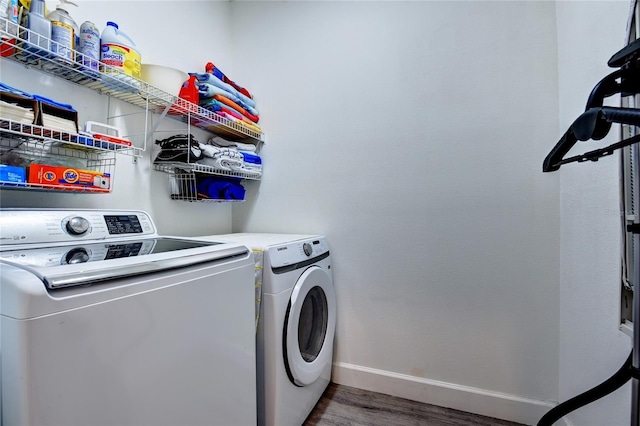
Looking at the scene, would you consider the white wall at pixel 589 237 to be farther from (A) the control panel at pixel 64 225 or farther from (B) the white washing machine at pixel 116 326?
(A) the control panel at pixel 64 225

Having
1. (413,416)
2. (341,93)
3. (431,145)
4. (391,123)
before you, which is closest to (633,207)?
(431,145)

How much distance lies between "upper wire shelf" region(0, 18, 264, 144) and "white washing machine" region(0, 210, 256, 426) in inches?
20.8

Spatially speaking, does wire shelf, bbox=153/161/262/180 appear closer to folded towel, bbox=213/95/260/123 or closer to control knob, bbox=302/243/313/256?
folded towel, bbox=213/95/260/123

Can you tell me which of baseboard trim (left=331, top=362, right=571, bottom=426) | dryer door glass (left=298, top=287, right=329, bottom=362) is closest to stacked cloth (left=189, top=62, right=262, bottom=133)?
dryer door glass (left=298, top=287, right=329, bottom=362)

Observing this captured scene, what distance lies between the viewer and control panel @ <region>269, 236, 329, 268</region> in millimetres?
1250

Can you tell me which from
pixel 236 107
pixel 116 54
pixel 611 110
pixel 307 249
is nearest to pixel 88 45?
pixel 116 54

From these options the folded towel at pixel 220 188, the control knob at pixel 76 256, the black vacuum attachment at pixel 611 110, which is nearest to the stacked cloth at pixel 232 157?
the folded towel at pixel 220 188

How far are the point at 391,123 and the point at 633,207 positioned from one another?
117 centimetres

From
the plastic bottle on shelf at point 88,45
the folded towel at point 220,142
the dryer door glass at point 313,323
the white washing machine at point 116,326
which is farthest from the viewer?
the folded towel at point 220,142

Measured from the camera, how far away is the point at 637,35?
698 mm

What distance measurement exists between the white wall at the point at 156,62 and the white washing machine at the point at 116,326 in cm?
22

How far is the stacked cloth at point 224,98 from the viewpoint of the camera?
162 cm

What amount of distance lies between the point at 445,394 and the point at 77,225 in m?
1.90

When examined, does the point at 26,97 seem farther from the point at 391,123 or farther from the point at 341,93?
the point at 391,123
